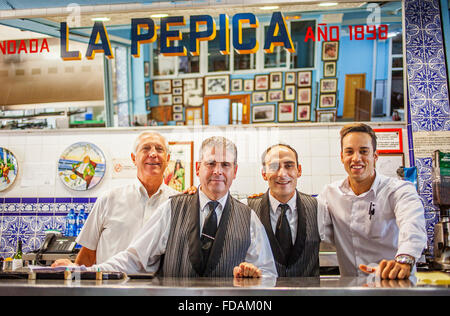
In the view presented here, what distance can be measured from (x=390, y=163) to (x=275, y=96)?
1228 mm

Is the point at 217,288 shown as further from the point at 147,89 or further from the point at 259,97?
the point at 147,89

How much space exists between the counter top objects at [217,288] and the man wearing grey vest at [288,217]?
4.04ft

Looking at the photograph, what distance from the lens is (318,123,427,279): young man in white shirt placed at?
11.9 ft

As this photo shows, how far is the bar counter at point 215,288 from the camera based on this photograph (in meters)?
2.17

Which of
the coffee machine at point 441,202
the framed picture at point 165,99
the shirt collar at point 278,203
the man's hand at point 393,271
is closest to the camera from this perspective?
the man's hand at point 393,271

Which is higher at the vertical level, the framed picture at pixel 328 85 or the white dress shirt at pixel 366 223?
the framed picture at pixel 328 85

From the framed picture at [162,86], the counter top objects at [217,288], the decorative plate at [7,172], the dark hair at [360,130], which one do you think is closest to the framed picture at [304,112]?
the dark hair at [360,130]

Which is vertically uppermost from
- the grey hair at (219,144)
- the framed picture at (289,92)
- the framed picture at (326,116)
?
the framed picture at (289,92)

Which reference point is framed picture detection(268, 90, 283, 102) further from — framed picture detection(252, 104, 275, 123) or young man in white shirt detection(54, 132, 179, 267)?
young man in white shirt detection(54, 132, 179, 267)

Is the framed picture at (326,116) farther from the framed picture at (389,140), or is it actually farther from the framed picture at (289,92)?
the framed picture at (389,140)

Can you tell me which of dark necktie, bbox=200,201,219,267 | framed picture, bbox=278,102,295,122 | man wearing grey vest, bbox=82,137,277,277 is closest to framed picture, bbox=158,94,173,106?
man wearing grey vest, bbox=82,137,277,277

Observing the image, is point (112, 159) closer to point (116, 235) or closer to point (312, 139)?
point (116, 235)

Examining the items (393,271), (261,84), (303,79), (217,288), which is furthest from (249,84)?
(217,288)

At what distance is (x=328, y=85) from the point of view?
14.6 feet
